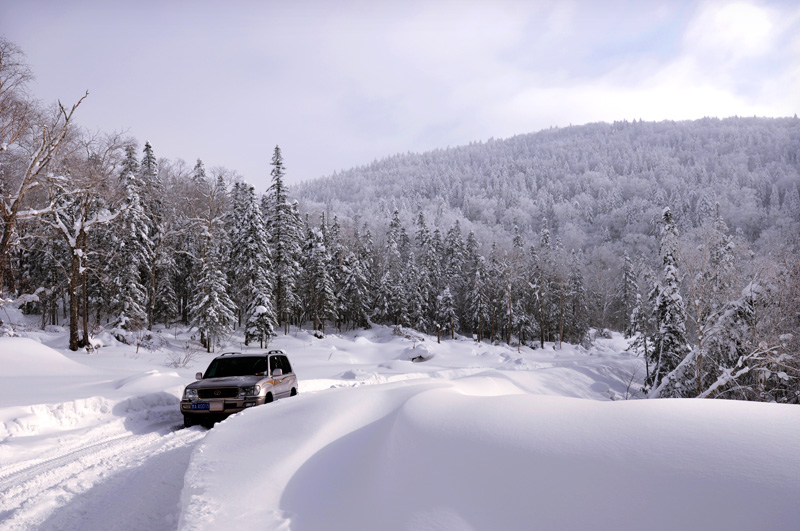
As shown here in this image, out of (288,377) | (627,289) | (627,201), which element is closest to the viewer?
(288,377)

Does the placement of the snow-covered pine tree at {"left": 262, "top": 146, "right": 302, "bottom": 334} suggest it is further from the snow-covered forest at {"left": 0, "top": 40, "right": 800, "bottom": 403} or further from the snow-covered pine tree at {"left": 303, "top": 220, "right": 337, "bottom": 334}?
the snow-covered pine tree at {"left": 303, "top": 220, "right": 337, "bottom": 334}

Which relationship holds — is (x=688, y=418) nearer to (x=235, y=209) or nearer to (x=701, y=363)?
(x=701, y=363)

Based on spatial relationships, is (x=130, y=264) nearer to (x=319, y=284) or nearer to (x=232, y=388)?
(x=319, y=284)

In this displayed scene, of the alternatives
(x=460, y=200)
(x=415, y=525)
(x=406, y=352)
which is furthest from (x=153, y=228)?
(x=460, y=200)

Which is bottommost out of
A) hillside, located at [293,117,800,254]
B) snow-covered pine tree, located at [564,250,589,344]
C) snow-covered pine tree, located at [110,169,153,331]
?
snow-covered pine tree, located at [564,250,589,344]

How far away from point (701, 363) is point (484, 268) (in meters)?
35.1

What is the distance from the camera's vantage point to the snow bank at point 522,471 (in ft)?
9.53

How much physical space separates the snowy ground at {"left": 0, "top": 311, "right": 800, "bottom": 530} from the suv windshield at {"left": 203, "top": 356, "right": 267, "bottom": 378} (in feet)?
7.07

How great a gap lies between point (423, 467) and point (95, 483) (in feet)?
16.4

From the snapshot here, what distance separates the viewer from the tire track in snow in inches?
201

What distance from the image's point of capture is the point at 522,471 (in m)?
3.68

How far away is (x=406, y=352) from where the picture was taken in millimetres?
36812

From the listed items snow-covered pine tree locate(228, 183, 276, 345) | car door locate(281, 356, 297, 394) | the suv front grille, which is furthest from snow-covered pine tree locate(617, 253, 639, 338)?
the suv front grille

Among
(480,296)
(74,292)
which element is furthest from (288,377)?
(480,296)
